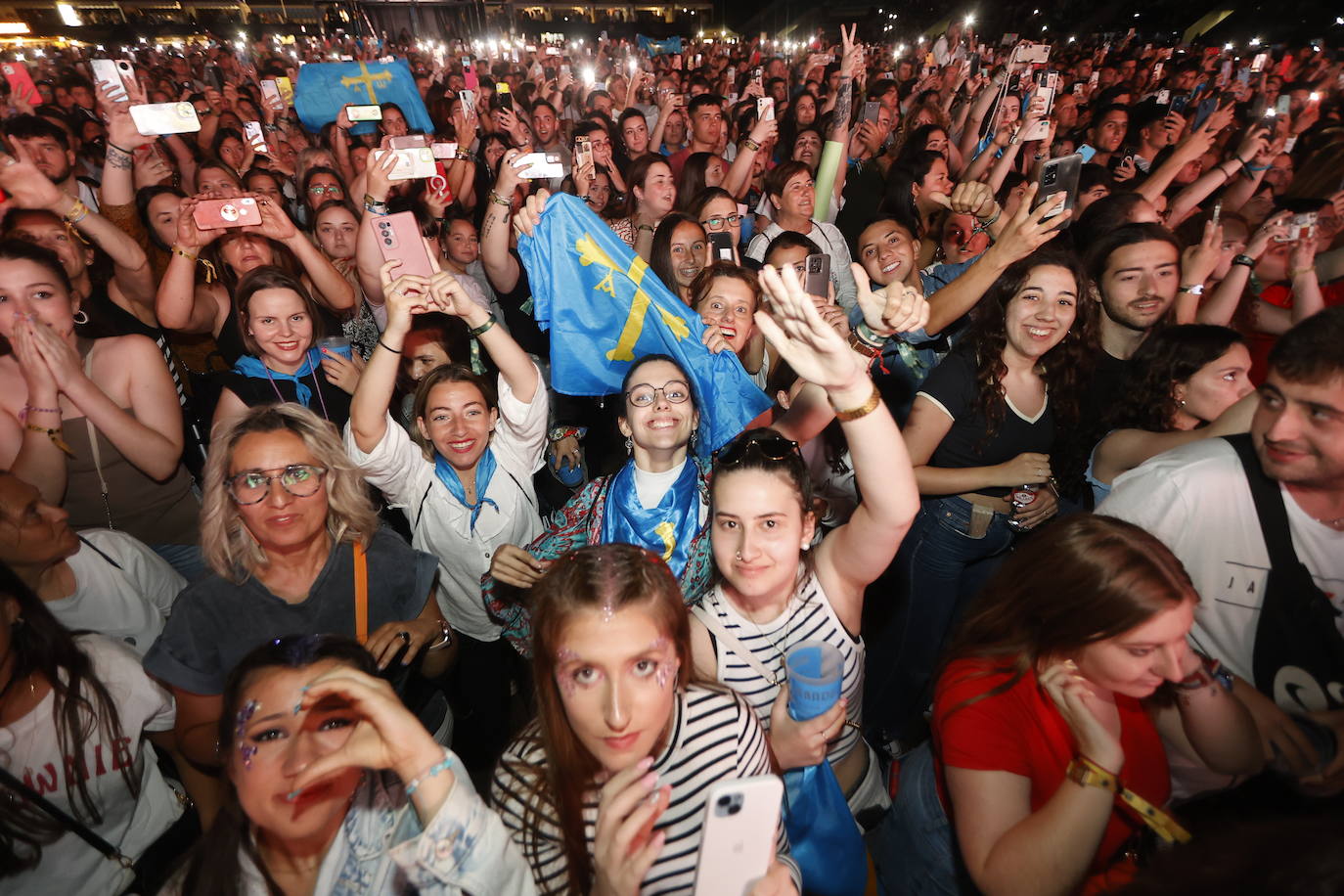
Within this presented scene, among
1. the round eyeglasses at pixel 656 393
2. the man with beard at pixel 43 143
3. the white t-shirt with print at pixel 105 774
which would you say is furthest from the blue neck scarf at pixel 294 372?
the man with beard at pixel 43 143

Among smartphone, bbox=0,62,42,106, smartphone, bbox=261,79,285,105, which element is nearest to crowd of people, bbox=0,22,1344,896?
smartphone, bbox=0,62,42,106

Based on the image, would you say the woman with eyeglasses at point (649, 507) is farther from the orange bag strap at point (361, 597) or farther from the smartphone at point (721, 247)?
the smartphone at point (721, 247)

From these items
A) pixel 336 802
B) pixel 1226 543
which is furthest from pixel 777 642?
pixel 1226 543

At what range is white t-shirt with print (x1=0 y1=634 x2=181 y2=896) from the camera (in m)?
1.64

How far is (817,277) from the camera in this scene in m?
2.88

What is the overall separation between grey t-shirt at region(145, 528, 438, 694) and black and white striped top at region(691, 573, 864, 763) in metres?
1.13

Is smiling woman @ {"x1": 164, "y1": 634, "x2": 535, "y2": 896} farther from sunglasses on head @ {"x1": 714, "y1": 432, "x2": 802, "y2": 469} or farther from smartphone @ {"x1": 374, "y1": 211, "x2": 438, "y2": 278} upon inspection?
smartphone @ {"x1": 374, "y1": 211, "x2": 438, "y2": 278}

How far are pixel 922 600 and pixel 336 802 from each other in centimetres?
251

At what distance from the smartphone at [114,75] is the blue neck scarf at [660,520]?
3975 millimetres

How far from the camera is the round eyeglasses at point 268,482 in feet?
6.79

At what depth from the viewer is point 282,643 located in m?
1.55

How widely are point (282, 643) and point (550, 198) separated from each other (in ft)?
7.39

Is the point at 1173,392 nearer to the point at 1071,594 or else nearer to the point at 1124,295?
the point at 1124,295

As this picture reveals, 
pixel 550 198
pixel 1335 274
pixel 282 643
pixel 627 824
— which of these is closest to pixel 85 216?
pixel 550 198
